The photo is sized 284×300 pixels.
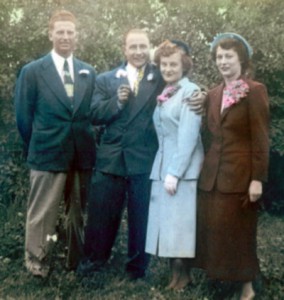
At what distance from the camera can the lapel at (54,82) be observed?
455 cm

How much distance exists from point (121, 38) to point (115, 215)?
2406mm

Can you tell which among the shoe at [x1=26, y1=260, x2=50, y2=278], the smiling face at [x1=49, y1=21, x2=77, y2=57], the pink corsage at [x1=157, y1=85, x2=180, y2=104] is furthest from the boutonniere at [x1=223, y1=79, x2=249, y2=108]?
the shoe at [x1=26, y1=260, x2=50, y2=278]

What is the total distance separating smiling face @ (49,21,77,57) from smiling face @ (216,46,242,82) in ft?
3.80

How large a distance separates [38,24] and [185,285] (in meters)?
3.15

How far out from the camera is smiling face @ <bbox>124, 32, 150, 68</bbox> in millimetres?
4410

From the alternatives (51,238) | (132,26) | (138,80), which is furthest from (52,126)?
(132,26)

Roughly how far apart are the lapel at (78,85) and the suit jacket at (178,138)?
0.61 meters

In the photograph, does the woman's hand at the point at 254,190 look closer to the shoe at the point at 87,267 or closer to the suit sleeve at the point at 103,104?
the suit sleeve at the point at 103,104

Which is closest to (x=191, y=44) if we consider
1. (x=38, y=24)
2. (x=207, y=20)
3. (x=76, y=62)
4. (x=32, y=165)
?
(x=207, y=20)

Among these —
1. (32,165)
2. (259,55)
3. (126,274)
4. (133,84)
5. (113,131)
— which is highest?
(259,55)

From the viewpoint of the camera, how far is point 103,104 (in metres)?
4.50

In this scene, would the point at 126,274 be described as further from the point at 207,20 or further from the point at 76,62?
the point at 207,20

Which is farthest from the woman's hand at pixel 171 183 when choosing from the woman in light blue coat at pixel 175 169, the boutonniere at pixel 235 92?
the boutonniere at pixel 235 92

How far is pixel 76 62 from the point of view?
471 cm
